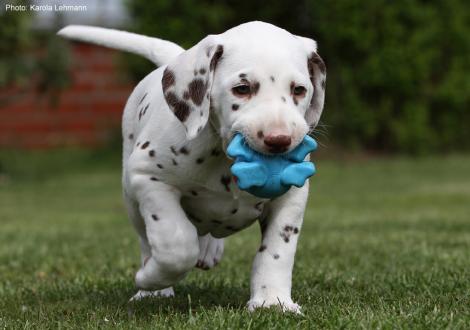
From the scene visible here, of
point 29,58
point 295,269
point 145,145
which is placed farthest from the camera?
point 29,58

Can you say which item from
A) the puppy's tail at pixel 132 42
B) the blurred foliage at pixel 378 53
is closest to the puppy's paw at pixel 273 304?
the puppy's tail at pixel 132 42

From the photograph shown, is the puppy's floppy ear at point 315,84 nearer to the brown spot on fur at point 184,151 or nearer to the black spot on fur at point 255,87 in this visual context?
the black spot on fur at point 255,87

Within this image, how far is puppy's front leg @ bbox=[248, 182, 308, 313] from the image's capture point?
13.2 feet

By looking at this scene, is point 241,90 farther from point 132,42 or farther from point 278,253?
point 132,42

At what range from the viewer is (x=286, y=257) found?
4074 millimetres

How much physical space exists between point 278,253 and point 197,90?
83cm

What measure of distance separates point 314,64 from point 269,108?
54cm

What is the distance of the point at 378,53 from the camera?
18.2m

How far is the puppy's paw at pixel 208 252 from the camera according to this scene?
473 cm

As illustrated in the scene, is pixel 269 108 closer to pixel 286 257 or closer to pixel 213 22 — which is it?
pixel 286 257

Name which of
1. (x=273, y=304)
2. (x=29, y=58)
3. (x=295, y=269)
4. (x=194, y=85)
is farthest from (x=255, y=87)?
(x=29, y=58)

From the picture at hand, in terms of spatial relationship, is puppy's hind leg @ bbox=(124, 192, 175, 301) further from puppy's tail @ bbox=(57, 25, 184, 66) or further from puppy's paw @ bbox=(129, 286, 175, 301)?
puppy's tail @ bbox=(57, 25, 184, 66)

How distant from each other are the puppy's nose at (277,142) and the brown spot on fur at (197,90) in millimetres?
411

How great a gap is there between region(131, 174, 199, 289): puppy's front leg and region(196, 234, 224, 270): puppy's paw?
23.9 inches
